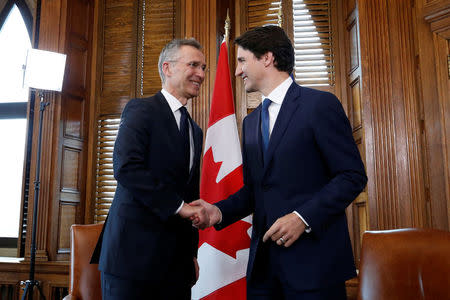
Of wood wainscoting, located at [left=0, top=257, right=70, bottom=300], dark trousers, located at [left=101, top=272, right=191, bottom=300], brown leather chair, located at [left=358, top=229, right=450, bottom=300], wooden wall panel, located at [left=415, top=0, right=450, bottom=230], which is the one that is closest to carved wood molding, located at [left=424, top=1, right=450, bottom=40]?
wooden wall panel, located at [left=415, top=0, right=450, bottom=230]

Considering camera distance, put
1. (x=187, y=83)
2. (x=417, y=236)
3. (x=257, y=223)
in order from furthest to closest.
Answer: (x=187, y=83) < (x=417, y=236) < (x=257, y=223)

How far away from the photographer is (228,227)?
241 centimetres

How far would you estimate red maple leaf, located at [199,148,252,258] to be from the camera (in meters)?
2.37

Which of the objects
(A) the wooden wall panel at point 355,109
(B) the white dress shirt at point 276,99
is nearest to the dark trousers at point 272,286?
(B) the white dress shirt at point 276,99

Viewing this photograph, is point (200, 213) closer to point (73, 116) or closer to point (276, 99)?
point (276, 99)

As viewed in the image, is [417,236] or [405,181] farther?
[405,181]

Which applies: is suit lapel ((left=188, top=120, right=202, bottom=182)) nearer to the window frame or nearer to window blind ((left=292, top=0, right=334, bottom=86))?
window blind ((left=292, top=0, right=334, bottom=86))

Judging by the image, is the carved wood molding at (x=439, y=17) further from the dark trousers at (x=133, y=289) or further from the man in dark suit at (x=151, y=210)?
the dark trousers at (x=133, y=289)

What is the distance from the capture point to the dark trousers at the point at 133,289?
1407 mm

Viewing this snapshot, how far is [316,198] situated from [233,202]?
0.50 meters

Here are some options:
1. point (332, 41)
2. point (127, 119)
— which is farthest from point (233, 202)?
point (332, 41)

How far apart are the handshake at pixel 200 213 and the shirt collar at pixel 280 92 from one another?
508mm

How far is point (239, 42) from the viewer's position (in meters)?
1.59

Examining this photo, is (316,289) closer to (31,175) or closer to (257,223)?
(257,223)
